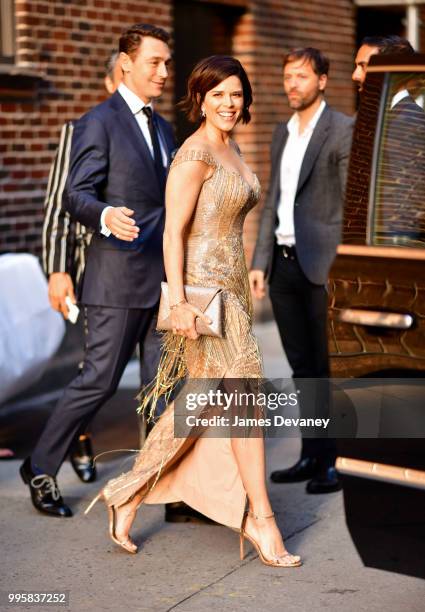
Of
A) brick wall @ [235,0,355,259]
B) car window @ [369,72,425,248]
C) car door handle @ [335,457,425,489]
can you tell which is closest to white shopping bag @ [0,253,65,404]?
car door handle @ [335,457,425,489]

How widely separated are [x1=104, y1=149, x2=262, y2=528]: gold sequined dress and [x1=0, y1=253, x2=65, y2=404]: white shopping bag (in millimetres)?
1714

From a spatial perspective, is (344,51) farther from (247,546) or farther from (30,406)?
(247,546)

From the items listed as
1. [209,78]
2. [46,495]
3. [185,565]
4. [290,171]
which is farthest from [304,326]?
[209,78]

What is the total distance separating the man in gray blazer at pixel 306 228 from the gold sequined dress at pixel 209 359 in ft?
3.45

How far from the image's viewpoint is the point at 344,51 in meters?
12.4

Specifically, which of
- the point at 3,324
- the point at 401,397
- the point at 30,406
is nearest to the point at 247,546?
the point at 401,397

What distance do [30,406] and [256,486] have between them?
338 cm

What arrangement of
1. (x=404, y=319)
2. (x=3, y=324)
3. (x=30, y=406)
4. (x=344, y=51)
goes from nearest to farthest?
(x=404, y=319)
(x=3, y=324)
(x=30, y=406)
(x=344, y=51)

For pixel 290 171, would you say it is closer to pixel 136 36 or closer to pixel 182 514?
pixel 136 36

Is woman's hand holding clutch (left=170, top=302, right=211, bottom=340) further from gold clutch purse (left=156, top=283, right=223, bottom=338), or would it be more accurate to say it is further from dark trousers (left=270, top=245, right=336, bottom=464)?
dark trousers (left=270, top=245, right=336, bottom=464)

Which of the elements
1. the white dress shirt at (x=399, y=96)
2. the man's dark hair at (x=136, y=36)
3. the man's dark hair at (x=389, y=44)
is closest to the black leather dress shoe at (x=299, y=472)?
the man's dark hair at (x=389, y=44)

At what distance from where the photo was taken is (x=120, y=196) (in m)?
5.41

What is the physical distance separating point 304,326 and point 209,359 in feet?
4.59

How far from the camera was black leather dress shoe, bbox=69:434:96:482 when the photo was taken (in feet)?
19.7
